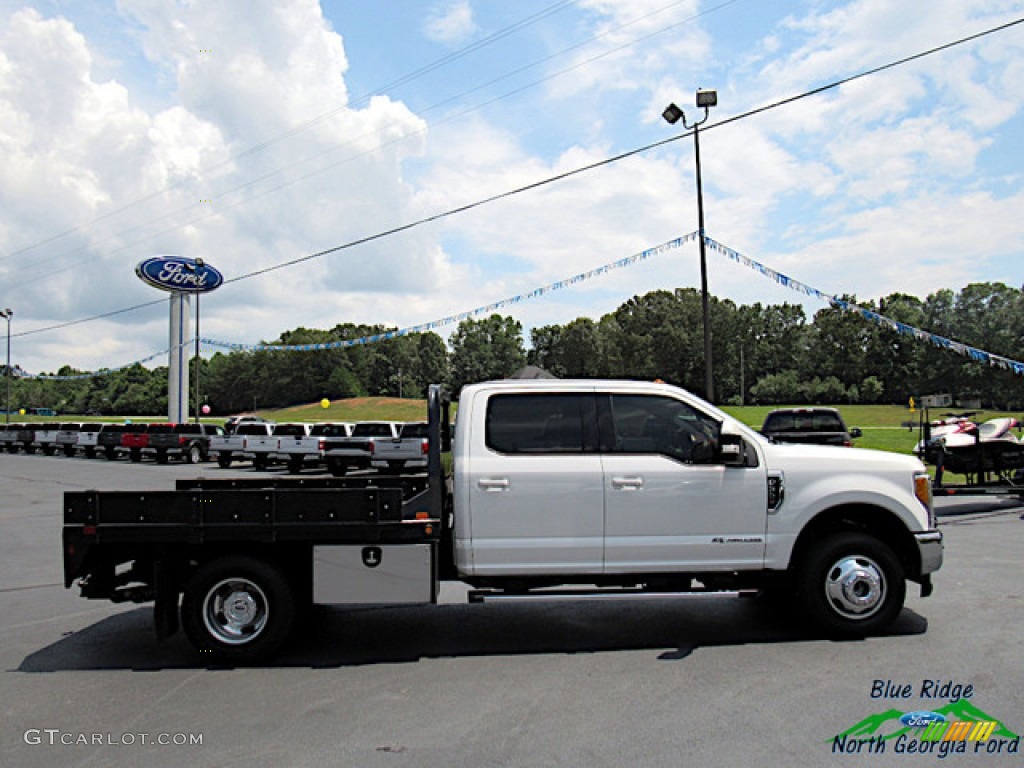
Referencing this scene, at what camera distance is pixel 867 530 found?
Result: 21.4 feet

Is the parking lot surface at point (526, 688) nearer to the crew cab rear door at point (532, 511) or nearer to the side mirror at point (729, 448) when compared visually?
the crew cab rear door at point (532, 511)

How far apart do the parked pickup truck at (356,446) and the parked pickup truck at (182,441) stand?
755 centimetres

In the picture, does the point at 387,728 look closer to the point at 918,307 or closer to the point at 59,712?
the point at 59,712

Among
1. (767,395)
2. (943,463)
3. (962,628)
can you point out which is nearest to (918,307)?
(767,395)

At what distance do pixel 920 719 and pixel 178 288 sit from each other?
47791mm

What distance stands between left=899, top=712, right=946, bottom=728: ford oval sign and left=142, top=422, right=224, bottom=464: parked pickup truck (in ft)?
98.9

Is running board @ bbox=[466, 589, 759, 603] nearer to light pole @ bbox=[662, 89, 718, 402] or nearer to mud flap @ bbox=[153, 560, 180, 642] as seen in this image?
mud flap @ bbox=[153, 560, 180, 642]

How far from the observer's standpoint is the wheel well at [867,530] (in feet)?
21.0

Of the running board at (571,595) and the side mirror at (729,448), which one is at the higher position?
the side mirror at (729,448)

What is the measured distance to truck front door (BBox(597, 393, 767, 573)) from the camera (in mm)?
6086

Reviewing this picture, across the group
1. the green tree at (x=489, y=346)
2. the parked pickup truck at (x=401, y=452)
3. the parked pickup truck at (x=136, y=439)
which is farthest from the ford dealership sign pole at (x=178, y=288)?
the green tree at (x=489, y=346)

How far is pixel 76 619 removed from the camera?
7395 mm

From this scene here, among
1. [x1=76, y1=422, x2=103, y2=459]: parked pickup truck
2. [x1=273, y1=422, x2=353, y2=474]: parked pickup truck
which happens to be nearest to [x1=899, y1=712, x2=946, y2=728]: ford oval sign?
[x1=273, y1=422, x2=353, y2=474]: parked pickup truck

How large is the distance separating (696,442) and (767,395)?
96660mm
